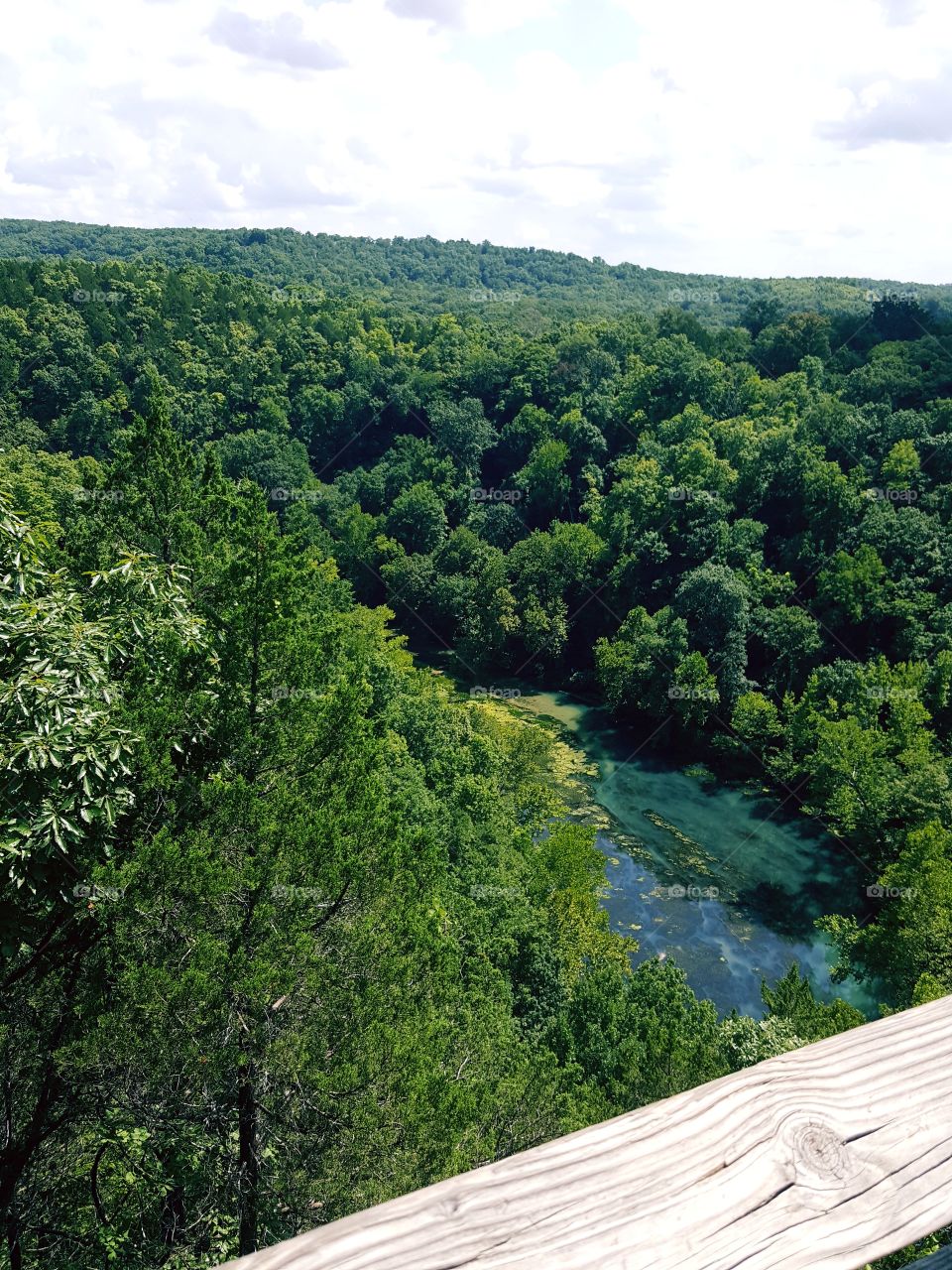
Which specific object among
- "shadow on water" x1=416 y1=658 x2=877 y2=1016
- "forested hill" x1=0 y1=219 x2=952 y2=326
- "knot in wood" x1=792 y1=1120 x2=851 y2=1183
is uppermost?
"forested hill" x1=0 y1=219 x2=952 y2=326

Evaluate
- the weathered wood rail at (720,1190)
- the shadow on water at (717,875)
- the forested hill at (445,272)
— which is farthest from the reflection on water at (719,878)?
the forested hill at (445,272)

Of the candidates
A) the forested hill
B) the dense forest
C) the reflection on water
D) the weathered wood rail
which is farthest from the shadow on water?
the forested hill

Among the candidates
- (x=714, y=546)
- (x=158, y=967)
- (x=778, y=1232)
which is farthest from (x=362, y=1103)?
(x=714, y=546)

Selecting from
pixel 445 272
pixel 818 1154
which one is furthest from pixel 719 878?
pixel 445 272

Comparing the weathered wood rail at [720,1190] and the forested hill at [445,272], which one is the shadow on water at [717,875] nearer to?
the weathered wood rail at [720,1190]

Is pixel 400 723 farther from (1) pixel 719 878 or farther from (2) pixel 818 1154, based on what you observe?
(2) pixel 818 1154

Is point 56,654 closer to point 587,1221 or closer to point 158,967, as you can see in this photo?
point 158,967

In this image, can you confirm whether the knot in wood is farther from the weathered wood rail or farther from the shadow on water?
the shadow on water

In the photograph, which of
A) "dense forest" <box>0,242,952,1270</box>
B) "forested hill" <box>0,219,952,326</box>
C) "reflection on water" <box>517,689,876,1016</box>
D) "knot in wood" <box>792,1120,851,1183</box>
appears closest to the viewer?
"knot in wood" <box>792,1120,851,1183</box>

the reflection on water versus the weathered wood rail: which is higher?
the weathered wood rail
